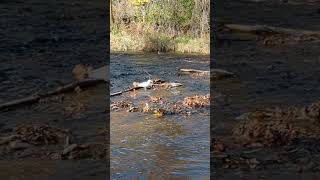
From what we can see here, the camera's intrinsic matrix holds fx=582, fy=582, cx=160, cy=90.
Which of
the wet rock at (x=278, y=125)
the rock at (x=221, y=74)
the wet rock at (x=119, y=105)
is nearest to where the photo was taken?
the wet rock at (x=278, y=125)

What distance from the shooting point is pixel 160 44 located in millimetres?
12859

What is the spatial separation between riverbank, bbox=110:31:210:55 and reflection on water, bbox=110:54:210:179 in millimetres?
3158

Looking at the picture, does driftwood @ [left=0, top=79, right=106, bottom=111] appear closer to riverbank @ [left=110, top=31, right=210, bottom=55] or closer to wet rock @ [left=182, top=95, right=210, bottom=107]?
wet rock @ [left=182, top=95, right=210, bottom=107]

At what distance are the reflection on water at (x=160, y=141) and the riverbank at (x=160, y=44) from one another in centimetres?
316

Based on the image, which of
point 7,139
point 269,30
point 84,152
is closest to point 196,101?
point 84,152

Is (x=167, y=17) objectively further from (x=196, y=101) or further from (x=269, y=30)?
(x=196, y=101)

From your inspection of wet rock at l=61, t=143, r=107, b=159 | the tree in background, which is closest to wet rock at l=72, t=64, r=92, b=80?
wet rock at l=61, t=143, r=107, b=159

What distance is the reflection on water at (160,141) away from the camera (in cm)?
526

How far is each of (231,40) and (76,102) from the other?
212 inches

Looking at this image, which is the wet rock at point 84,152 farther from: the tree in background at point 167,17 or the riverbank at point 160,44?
the tree in background at point 167,17

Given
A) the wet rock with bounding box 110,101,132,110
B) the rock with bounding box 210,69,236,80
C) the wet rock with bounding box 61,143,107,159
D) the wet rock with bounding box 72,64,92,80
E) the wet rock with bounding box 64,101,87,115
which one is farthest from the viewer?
the rock with bounding box 210,69,236,80

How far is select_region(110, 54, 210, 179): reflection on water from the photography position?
5.26 m

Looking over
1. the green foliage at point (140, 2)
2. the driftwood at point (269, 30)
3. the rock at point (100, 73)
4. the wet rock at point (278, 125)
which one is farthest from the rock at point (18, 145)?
the green foliage at point (140, 2)

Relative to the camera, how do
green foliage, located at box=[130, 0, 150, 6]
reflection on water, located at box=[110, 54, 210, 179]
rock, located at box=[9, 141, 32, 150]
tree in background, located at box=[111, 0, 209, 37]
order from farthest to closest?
1. green foliage, located at box=[130, 0, 150, 6]
2. tree in background, located at box=[111, 0, 209, 37]
3. rock, located at box=[9, 141, 32, 150]
4. reflection on water, located at box=[110, 54, 210, 179]
